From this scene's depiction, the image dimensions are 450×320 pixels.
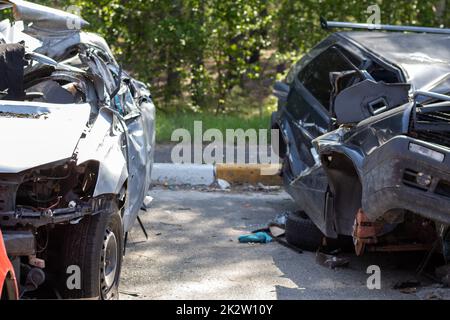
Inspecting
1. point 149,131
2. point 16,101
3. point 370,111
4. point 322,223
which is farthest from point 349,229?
point 16,101

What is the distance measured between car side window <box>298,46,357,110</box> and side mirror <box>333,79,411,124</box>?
4.78 feet

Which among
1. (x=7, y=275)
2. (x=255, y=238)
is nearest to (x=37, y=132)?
(x=7, y=275)

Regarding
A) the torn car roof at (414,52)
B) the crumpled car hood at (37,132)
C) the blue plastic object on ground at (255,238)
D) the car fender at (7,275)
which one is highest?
the torn car roof at (414,52)

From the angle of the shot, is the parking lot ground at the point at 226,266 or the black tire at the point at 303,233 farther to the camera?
the black tire at the point at 303,233

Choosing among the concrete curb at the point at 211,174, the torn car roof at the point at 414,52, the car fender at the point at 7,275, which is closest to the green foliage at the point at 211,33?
the concrete curb at the point at 211,174

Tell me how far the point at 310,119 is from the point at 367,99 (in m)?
1.81

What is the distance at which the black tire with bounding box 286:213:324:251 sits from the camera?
7.33m

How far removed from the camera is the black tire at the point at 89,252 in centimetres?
521

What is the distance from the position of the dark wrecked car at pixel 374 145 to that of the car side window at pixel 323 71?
0.04 ft

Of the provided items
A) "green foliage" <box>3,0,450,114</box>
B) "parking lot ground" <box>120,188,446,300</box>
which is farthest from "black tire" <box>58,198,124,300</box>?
"green foliage" <box>3,0,450,114</box>

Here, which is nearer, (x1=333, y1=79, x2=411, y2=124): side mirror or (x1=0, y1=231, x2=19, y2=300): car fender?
(x1=0, y1=231, x2=19, y2=300): car fender

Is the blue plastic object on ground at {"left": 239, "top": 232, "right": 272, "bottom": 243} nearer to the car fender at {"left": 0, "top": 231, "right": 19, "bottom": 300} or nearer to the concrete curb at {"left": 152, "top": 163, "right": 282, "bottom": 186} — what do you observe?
the concrete curb at {"left": 152, "top": 163, "right": 282, "bottom": 186}

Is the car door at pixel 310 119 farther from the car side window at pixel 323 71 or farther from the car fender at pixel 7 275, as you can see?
the car fender at pixel 7 275

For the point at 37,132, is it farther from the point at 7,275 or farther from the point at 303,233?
the point at 303,233
